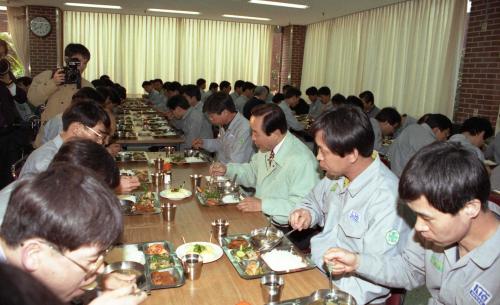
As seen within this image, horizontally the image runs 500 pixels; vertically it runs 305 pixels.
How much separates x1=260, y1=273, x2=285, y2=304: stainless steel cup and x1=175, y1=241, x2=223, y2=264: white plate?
37 centimetres

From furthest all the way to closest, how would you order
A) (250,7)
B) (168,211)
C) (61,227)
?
(250,7), (168,211), (61,227)

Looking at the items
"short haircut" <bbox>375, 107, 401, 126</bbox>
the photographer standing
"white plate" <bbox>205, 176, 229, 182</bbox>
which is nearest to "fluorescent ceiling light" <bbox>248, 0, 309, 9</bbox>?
"short haircut" <bbox>375, 107, 401, 126</bbox>

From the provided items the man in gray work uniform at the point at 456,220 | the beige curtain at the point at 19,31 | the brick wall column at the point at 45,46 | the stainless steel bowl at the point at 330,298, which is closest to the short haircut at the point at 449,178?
the man in gray work uniform at the point at 456,220

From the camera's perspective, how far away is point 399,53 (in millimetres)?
8398

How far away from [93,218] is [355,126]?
55.2 inches

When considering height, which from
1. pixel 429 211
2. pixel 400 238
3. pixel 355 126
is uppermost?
pixel 355 126

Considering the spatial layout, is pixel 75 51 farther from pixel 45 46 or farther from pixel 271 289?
pixel 45 46

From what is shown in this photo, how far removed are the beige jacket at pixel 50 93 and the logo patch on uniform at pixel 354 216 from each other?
3.50 meters

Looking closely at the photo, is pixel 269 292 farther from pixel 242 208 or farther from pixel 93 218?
pixel 242 208

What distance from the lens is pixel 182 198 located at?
2920mm

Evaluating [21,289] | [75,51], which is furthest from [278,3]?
[21,289]

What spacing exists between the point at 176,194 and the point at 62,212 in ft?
6.40

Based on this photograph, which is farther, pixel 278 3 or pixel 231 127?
pixel 278 3

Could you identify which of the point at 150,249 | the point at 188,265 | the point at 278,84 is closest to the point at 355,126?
the point at 188,265
